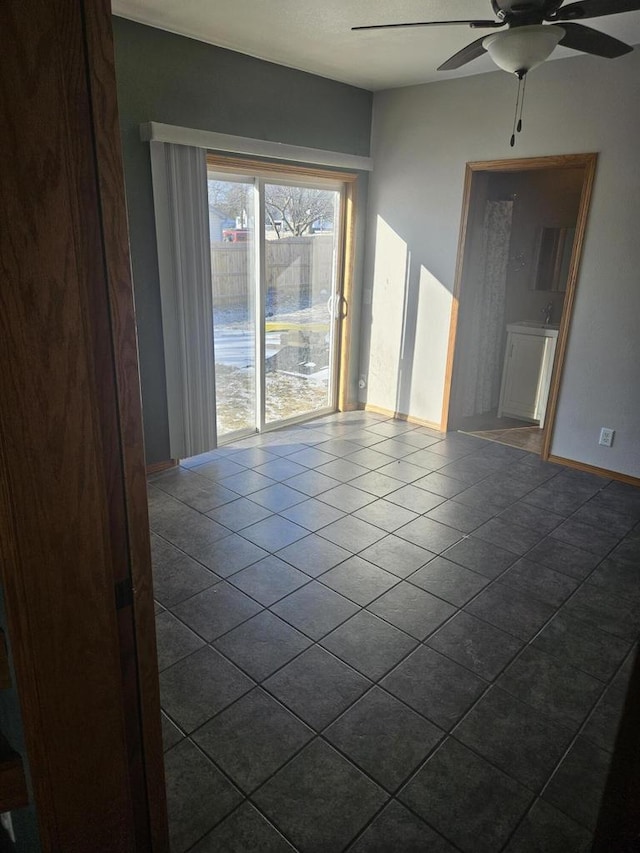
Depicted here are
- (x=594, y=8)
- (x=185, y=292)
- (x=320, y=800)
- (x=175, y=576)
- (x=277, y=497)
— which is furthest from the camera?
(x=185, y=292)

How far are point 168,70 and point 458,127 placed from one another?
7.26 ft

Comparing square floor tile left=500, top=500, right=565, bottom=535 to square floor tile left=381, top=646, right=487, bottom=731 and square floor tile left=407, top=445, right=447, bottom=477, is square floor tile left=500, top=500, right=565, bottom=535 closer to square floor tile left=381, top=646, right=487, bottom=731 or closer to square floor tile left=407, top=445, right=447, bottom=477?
square floor tile left=407, top=445, right=447, bottom=477

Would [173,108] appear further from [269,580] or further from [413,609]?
[413,609]

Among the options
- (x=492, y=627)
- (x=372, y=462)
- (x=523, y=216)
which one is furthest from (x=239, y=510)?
(x=523, y=216)

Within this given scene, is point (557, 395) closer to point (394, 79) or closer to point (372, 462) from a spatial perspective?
point (372, 462)

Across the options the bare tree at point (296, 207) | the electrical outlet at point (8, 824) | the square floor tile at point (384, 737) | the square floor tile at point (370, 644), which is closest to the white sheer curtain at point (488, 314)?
the bare tree at point (296, 207)

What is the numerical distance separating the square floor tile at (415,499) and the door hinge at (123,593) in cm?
266

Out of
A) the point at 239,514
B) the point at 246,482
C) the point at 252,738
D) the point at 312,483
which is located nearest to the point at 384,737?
the point at 252,738

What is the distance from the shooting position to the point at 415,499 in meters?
3.75

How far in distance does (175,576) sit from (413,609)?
1.17m

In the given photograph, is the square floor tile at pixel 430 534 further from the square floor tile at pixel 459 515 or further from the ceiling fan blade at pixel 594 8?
the ceiling fan blade at pixel 594 8

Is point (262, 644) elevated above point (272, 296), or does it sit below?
below

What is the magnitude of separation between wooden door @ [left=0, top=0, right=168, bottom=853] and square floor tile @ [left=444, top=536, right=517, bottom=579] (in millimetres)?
2136

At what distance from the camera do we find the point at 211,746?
6.25 feet
